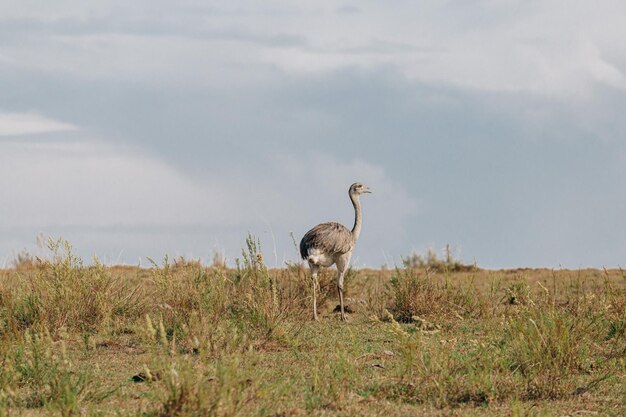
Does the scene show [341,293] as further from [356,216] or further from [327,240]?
[356,216]

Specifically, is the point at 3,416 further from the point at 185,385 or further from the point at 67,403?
the point at 185,385

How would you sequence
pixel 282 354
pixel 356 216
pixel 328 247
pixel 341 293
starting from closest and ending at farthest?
1. pixel 282 354
2. pixel 341 293
3. pixel 328 247
4. pixel 356 216

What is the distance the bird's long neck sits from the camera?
15.8 m

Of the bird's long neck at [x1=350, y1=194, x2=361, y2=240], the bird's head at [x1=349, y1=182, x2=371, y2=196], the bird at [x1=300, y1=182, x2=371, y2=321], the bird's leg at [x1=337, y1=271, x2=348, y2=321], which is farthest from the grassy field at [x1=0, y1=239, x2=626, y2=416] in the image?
the bird's head at [x1=349, y1=182, x2=371, y2=196]

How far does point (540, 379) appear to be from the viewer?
7.62m

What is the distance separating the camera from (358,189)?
16.5 metres

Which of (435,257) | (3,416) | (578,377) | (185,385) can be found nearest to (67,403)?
(3,416)

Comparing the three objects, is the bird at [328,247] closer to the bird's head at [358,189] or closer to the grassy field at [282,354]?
the grassy field at [282,354]

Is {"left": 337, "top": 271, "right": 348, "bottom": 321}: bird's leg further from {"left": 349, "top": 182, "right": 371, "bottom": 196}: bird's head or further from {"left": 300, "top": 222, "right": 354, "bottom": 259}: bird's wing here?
{"left": 349, "top": 182, "right": 371, "bottom": 196}: bird's head

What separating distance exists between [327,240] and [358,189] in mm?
2478

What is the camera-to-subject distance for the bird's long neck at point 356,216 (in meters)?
15.8

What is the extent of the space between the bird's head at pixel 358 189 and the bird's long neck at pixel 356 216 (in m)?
0.09

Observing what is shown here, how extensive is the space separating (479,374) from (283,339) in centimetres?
306

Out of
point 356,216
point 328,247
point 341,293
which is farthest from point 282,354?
point 356,216
